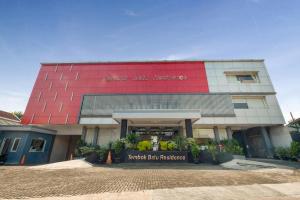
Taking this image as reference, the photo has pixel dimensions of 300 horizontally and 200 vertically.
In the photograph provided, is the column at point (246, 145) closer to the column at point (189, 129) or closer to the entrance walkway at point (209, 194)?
the column at point (189, 129)

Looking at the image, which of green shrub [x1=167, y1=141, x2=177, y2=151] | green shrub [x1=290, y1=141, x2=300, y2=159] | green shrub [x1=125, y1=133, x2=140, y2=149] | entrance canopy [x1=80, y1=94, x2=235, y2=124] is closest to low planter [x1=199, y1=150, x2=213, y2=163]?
green shrub [x1=167, y1=141, x2=177, y2=151]

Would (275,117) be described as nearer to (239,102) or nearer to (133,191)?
(239,102)

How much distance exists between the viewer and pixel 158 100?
21.6m

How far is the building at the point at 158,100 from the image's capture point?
2147cm

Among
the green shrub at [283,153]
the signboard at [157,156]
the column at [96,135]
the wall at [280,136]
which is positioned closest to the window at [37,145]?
the column at [96,135]

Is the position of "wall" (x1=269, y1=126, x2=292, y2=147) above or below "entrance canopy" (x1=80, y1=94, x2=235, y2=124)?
below

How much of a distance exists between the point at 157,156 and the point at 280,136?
768 inches

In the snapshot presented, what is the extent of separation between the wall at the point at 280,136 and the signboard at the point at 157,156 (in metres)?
16.9

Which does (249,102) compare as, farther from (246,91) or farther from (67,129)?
(67,129)

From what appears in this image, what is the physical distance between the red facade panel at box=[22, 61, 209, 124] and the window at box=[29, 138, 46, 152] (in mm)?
2819

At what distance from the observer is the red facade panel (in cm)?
2259

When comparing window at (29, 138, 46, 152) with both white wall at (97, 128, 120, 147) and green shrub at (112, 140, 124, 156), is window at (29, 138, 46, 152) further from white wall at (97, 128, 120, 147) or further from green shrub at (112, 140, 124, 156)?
green shrub at (112, 140, 124, 156)

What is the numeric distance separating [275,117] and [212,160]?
14282 mm

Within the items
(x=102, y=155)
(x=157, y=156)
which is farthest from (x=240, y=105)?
(x=102, y=155)
